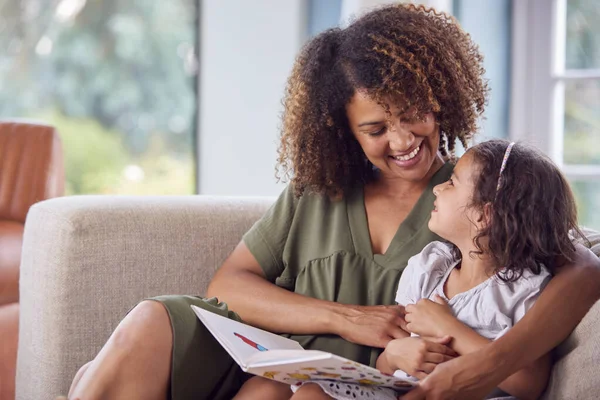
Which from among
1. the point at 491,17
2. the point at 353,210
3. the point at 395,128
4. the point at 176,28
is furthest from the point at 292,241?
the point at 176,28

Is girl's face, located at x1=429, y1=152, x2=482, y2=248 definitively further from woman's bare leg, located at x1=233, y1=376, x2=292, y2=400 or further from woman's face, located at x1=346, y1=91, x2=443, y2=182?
woman's bare leg, located at x1=233, y1=376, x2=292, y2=400

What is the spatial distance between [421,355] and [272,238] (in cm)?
49

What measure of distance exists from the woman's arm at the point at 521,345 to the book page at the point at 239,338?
26cm

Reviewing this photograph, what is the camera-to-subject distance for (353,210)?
1.70 m

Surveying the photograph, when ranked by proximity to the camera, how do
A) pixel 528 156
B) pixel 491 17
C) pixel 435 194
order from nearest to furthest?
pixel 528 156
pixel 435 194
pixel 491 17

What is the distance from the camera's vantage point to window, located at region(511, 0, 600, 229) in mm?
3020

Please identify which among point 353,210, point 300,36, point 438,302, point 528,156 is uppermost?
point 300,36

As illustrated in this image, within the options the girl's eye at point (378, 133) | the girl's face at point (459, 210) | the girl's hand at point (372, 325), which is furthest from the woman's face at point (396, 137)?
the girl's hand at point (372, 325)

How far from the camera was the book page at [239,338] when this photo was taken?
4.17ft

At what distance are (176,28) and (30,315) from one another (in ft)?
8.01

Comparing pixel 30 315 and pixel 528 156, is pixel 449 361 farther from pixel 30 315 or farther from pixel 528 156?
pixel 30 315

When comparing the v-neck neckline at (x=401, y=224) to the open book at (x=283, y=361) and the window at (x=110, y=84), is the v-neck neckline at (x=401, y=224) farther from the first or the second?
the window at (x=110, y=84)

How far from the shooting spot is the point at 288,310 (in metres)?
1.59

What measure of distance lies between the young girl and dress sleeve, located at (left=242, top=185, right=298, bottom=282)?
0.36 metres
